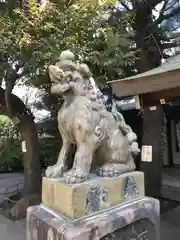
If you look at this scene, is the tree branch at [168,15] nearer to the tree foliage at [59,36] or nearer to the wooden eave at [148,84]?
the tree foliage at [59,36]

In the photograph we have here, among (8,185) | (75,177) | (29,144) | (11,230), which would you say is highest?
(29,144)

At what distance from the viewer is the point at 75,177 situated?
1.86m

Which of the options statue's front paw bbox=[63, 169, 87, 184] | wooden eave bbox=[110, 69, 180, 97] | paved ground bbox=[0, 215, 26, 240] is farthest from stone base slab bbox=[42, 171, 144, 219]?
paved ground bbox=[0, 215, 26, 240]

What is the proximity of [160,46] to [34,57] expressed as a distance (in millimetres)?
2766

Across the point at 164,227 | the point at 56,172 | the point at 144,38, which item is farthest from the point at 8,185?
the point at 56,172

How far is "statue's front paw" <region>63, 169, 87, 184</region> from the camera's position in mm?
1852

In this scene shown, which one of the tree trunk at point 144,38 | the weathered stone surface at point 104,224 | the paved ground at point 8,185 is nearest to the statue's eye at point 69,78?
the weathered stone surface at point 104,224

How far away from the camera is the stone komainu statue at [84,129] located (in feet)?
6.32

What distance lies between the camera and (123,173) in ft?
6.97

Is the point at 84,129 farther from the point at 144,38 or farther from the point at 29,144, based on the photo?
the point at 144,38

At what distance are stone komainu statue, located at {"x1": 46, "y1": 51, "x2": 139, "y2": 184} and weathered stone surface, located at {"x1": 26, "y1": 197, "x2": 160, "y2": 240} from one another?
243 millimetres

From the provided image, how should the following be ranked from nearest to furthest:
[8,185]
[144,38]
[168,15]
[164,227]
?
[164,227], [144,38], [168,15], [8,185]

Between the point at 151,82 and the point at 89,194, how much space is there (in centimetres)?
158

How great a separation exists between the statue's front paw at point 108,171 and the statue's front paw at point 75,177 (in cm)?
19
